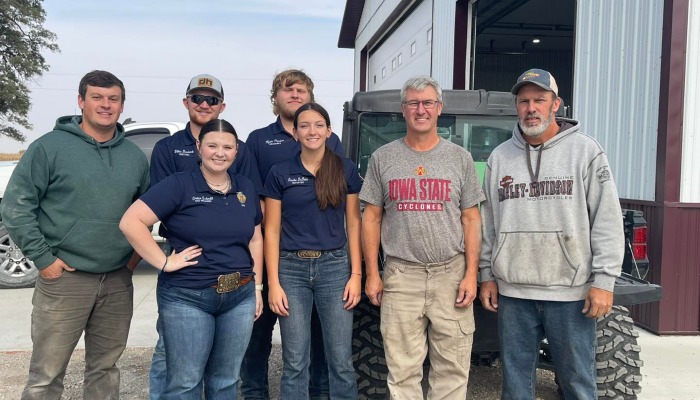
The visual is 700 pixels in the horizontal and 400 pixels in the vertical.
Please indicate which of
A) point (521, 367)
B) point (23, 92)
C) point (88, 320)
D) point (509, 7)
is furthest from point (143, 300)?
point (23, 92)

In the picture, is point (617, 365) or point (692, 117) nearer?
point (617, 365)

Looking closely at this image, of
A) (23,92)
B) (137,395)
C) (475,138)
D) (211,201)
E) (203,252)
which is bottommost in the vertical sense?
(137,395)

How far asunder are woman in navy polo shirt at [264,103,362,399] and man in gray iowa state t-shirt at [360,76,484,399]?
0.58ft

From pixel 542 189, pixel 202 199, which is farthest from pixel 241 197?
pixel 542 189

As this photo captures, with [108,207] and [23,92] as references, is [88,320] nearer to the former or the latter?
Answer: [108,207]

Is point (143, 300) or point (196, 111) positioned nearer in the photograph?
point (196, 111)

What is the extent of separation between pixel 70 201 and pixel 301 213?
1108mm

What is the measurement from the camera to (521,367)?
2824mm

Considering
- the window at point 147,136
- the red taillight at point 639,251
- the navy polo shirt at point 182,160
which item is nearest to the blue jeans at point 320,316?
the navy polo shirt at point 182,160

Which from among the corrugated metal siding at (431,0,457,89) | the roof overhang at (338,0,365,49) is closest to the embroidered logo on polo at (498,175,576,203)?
the corrugated metal siding at (431,0,457,89)

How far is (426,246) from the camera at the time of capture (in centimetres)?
281

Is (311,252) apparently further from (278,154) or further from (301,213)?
(278,154)

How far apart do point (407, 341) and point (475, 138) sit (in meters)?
2.00

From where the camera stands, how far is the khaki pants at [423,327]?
2842mm
